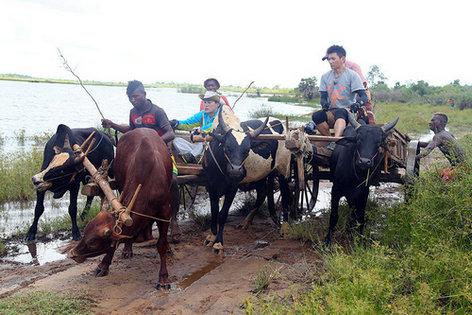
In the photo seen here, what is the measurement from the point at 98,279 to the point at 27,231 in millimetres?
2875

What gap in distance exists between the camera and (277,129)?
8.34 metres

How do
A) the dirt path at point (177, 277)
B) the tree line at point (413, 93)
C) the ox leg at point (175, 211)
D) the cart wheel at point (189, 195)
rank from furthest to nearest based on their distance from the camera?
1. the tree line at point (413, 93)
2. the cart wheel at point (189, 195)
3. the ox leg at point (175, 211)
4. the dirt path at point (177, 277)

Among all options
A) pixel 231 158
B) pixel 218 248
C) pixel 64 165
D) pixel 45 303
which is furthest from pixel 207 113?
pixel 45 303

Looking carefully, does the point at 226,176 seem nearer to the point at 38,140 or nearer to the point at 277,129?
the point at 277,129

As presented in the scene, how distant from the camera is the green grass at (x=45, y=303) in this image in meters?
4.53

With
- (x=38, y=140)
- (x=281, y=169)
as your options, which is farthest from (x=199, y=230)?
(x=38, y=140)

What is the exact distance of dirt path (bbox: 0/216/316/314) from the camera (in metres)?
4.99

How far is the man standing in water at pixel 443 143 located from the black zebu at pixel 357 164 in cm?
85

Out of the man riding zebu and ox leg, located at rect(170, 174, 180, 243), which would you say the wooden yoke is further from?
the man riding zebu

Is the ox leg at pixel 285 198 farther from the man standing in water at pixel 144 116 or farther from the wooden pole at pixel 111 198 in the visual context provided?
the wooden pole at pixel 111 198

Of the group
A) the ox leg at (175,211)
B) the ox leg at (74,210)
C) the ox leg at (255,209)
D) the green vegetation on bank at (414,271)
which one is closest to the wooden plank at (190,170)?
the ox leg at (175,211)

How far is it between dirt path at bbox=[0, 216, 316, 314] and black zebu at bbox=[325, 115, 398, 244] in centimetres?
89

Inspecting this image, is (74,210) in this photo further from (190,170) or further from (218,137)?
(218,137)

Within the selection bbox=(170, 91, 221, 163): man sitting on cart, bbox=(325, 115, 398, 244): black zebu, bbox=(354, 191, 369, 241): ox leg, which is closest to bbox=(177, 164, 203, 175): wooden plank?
bbox=(170, 91, 221, 163): man sitting on cart
